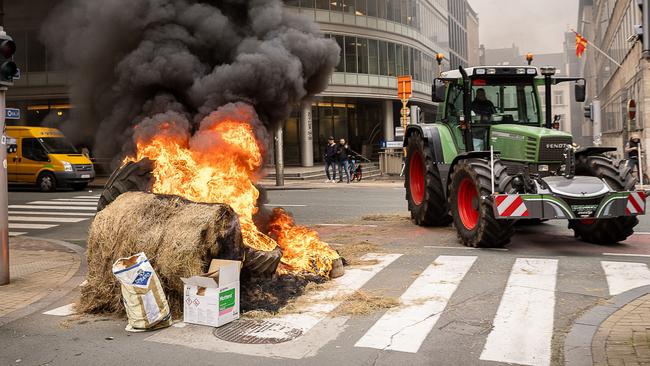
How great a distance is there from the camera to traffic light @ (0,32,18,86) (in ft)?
24.2

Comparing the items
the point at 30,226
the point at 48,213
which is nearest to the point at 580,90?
the point at 30,226

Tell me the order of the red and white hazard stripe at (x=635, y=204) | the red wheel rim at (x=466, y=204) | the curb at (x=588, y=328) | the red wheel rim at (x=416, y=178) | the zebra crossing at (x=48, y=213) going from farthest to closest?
the zebra crossing at (x=48, y=213)
the red wheel rim at (x=416, y=178)
the red wheel rim at (x=466, y=204)
the red and white hazard stripe at (x=635, y=204)
the curb at (x=588, y=328)

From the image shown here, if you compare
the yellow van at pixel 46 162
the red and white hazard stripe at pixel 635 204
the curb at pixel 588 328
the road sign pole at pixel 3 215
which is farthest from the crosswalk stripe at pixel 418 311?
the yellow van at pixel 46 162

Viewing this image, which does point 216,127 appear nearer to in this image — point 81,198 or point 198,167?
point 198,167

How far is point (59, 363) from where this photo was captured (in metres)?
4.72

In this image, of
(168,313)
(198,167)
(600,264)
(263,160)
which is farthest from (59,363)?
(600,264)

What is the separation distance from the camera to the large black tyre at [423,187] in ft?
36.4

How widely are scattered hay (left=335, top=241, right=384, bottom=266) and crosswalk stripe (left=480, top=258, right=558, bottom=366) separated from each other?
2.11 metres

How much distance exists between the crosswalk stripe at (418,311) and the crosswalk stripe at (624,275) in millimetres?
1710

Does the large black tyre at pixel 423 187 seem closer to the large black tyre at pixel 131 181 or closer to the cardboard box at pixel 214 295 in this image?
the large black tyre at pixel 131 181

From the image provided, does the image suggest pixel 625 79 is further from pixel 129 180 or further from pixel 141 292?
pixel 141 292

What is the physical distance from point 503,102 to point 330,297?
19.0 feet

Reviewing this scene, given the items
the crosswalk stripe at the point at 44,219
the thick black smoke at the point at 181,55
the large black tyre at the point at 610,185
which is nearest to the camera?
the thick black smoke at the point at 181,55

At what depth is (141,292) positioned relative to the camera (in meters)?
5.42
